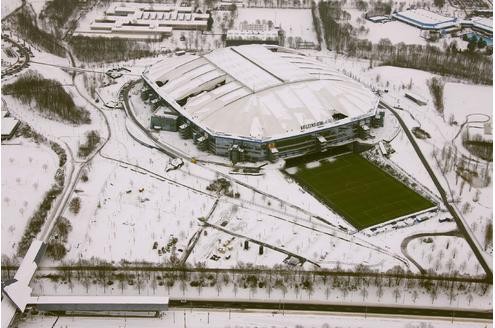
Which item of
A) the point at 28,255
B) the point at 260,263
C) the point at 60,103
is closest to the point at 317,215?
the point at 260,263

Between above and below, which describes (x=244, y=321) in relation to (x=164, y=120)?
below

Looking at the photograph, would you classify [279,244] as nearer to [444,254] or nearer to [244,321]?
[244,321]

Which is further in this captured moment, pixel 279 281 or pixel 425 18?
pixel 425 18

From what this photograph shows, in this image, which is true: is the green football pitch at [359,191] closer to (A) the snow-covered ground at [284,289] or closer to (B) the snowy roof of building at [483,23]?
(A) the snow-covered ground at [284,289]

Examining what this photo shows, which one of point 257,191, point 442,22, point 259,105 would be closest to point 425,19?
point 442,22

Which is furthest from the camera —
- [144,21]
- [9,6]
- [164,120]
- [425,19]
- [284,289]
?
[9,6]

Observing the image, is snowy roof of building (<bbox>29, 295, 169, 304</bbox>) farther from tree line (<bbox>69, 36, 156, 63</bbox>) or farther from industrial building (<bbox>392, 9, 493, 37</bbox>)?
industrial building (<bbox>392, 9, 493, 37</bbox>)
